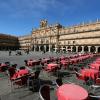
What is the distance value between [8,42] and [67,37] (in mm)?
50407

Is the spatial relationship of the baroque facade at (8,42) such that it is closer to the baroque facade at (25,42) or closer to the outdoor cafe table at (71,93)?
the baroque facade at (25,42)

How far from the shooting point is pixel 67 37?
249 ft

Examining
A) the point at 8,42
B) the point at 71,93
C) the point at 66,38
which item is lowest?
the point at 71,93

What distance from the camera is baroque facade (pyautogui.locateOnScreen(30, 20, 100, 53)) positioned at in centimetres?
6349

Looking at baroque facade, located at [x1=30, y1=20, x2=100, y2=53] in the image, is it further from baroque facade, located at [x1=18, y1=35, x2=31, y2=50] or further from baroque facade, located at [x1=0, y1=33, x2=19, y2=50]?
baroque facade, located at [x1=0, y1=33, x2=19, y2=50]

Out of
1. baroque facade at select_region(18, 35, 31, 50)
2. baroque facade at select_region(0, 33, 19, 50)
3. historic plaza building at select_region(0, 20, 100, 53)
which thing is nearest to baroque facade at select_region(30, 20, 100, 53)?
historic plaza building at select_region(0, 20, 100, 53)

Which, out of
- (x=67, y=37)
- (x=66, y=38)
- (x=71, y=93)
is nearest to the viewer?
(x=71, y=93)

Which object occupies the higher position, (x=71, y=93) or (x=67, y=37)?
(x=67, y=37)

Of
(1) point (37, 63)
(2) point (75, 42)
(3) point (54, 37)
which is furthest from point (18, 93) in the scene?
(3) point (54, 37)

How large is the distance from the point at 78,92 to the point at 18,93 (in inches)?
156

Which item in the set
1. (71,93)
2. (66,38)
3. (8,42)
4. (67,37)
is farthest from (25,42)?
(71,93)

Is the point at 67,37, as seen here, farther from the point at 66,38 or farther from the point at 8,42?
the point at 8,42

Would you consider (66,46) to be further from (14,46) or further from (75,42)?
(14,46)

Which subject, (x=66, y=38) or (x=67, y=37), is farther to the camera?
(x=66, y=38)
